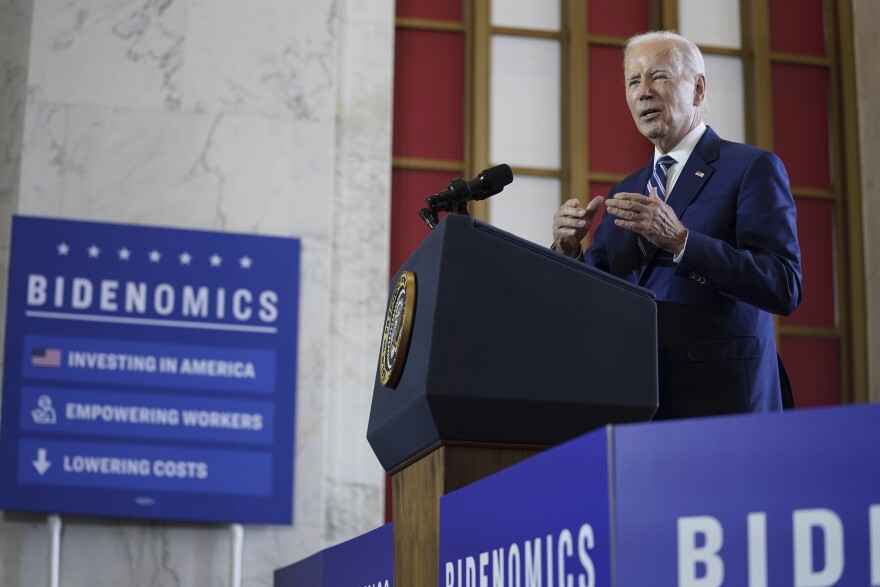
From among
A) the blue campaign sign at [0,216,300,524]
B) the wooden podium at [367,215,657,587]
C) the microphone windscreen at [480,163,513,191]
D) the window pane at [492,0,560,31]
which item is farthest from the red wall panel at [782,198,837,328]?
the wooden podium at [367,215,657,587]

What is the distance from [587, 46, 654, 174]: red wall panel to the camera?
6.78 metres

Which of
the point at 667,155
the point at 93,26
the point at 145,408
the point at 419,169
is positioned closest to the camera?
the point at 667,155

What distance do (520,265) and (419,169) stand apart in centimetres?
460

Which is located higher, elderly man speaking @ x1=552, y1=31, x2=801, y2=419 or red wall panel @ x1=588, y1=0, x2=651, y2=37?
red wall panel @ x1=588, y1=0, x2=651, y2=37

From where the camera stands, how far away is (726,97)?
6.95 meters

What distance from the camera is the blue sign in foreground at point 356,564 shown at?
2.43m

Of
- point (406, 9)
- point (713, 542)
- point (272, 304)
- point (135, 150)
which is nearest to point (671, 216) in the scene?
point (713, 542)

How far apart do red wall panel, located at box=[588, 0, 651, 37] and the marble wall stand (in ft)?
4.93

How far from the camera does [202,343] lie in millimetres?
5750

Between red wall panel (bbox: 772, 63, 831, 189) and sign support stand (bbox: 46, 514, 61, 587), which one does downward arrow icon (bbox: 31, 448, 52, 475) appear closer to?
sign support stand (bbox: 46, 514, 61, 587)

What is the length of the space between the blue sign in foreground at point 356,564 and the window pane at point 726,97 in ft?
13.5

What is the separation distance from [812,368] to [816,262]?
590 mm

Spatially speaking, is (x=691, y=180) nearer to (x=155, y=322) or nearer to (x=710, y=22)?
(x=155, y=322)

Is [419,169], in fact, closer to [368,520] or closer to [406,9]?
[406,9]
